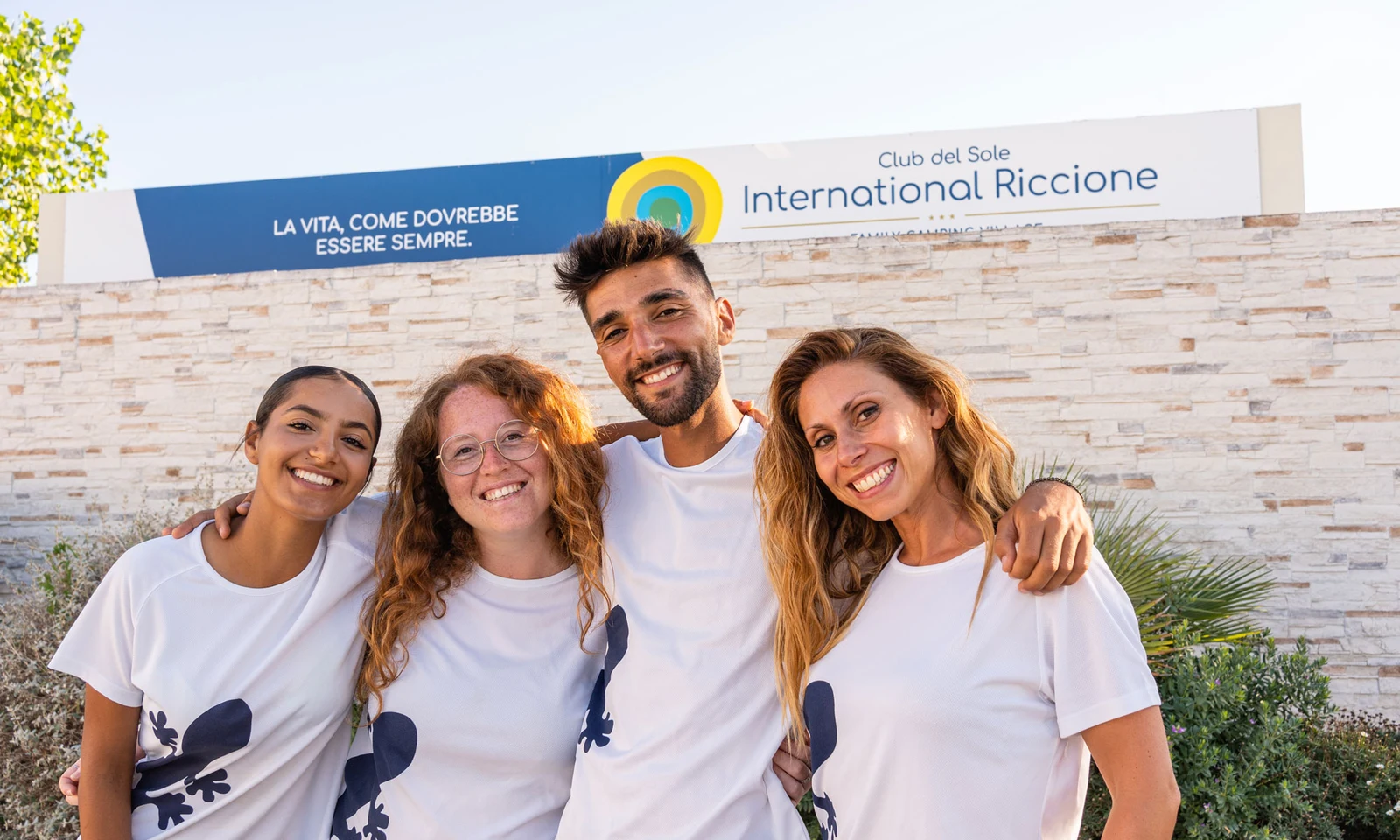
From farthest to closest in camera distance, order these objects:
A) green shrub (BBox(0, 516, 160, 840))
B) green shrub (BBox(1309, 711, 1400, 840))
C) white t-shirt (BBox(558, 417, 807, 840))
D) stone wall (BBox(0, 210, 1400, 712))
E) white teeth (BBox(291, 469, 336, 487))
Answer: stone wall (BBox(0, 210, 1400, 712)) < green shrub (BBox(1309, 711, 1400, 840)) < green shrub (BBox(0, 516, 160, 840)) < white teeth (BBox(291, 469, 336, 487)) < white t-shirt (BBox(558, 417, 807, 840))

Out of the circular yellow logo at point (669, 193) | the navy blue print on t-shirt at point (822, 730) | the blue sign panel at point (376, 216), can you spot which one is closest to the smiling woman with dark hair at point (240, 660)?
the navy blue print on t-shirt at point (822, 730)

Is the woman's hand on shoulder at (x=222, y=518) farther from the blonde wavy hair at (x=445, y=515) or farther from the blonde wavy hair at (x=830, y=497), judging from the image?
the blonde wavy hair at (x=830, y=497)

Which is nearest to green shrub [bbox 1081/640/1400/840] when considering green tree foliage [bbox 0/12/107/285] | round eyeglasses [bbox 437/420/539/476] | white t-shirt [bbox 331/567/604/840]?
white t-shirt [bbox 331/567/604/840]

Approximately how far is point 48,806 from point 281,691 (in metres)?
2.98

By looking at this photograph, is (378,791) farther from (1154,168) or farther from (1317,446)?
(1154,168)

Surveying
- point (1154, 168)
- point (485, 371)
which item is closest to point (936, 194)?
point (1154, 168)

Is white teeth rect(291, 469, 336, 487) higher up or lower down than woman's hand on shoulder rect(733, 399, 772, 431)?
lower down

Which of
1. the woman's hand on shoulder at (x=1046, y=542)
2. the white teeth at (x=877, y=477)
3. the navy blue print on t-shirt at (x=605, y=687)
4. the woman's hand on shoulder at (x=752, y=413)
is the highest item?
the woman's hand on shoulder at (x=752, y=413)

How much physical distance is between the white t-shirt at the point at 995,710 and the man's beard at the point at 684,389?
917mm

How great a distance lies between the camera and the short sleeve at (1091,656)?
179 centimetres

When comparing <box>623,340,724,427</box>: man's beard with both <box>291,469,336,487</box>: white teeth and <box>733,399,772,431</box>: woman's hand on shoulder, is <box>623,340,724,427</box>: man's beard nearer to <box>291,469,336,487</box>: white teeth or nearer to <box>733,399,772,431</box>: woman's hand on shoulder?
<box>733,399,772,431</box>: woman's hand on shoulder

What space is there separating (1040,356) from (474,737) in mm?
5052

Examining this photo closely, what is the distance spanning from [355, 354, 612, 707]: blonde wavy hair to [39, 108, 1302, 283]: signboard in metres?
4.51

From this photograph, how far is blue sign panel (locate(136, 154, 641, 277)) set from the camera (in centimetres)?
792
